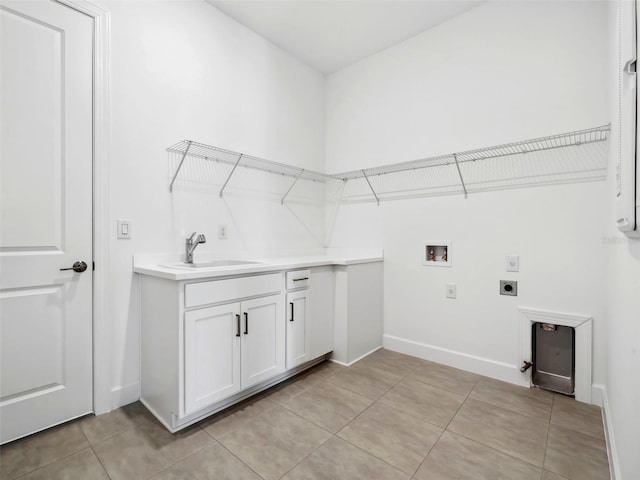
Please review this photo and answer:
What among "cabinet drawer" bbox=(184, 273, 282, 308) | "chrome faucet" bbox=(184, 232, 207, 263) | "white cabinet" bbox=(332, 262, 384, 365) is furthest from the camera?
"white cabinet" bbox=(332, 262, 384, 365)

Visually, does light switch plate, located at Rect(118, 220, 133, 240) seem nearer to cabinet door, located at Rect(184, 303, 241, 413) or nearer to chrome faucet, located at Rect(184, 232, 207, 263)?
chrome faucet, located at Rect(184, 232, 207, 263)

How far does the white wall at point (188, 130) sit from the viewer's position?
6.07 ft

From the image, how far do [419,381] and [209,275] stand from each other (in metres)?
1.59

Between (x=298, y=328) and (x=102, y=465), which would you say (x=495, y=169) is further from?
(x=102, y=465)

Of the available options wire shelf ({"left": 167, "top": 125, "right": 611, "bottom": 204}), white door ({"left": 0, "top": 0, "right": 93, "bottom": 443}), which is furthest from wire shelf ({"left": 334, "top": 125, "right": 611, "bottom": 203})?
white door ({"left": 0, "top": 0, "right": 93, "bottom": 443})

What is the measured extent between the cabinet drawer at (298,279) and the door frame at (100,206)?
1081mm

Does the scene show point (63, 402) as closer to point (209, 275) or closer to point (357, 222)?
point (209, 275)

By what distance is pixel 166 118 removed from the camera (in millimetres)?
2035

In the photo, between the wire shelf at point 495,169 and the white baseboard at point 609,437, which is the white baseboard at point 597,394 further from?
the wire shelf at point 495,169

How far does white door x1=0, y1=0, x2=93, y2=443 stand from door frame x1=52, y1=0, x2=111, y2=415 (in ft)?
0.10

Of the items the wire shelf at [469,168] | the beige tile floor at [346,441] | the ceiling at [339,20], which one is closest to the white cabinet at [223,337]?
the beige tile floor at [346,441]

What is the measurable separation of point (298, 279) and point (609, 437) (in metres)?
1.80

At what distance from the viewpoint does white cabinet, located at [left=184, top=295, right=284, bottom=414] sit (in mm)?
1600

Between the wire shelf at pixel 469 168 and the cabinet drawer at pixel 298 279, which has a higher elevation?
the wire shelf at pixel 469 168
